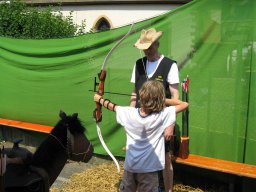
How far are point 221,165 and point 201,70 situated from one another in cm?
117

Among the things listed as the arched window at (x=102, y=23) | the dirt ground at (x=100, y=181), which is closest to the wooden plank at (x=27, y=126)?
the dirt ground at (x=100, y=181)

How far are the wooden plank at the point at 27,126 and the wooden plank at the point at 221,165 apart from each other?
257 centimetres

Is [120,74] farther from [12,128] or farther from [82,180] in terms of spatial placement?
[12,128]

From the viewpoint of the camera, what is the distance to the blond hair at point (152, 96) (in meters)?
3.21

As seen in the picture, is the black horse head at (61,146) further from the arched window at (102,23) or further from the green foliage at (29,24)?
the arched window at (102,23)

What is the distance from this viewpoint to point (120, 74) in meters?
5.56

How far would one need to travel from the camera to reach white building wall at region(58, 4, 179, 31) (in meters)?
20.9

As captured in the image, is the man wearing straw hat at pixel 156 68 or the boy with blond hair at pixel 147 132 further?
the man wearing straw hat at pixel 156 68

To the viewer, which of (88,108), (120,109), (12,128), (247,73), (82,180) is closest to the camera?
(120,109)

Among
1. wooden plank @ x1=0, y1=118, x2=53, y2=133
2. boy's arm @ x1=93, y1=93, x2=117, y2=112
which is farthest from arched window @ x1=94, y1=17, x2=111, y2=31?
boy's arm @ x1=93, y1=93, x2=117, y2=112

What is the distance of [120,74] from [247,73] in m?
1.81

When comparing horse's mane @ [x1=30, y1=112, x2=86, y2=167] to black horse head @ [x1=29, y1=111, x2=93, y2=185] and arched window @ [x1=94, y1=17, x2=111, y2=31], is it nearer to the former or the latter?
black horse head @ [x1=29, y1=111, x2=93, y2=185]

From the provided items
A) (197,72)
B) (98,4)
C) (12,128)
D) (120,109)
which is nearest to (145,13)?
(98,4)

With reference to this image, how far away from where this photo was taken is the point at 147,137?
336 cm
